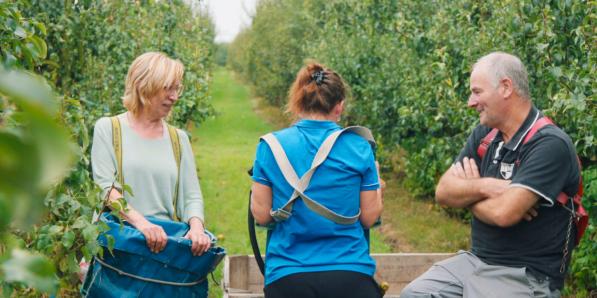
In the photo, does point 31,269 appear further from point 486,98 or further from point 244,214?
point 244,214

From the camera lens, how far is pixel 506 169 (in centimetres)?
400

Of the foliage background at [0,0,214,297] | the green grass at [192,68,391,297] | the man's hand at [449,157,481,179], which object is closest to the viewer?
the foliage background at [0,0,214,297]

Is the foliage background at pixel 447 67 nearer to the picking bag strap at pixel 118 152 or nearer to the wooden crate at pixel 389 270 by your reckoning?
the wooden crate at pixel 389 270

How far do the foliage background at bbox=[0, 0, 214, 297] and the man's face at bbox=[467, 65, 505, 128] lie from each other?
189 centimetres

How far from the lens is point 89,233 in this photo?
9.76 ft

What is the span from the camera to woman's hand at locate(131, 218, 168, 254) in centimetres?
366

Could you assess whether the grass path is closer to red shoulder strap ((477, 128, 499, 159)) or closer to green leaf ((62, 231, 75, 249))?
red shoulder strap ((477, 128, 499, 159))

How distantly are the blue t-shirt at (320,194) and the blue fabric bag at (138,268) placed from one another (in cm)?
46

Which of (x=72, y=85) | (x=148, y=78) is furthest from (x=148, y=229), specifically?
(x=72, y=85)

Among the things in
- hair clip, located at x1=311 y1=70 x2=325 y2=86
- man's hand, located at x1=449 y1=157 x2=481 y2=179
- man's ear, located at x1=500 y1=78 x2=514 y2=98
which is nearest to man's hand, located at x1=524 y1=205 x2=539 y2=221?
man's hand, located at x1=449 y1=157 x2=481 y2=179

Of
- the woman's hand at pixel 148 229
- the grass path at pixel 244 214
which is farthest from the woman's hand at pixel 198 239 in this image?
the grass path at pixel 244 214

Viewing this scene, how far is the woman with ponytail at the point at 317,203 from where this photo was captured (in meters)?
3.50

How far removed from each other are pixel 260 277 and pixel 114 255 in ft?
5.21

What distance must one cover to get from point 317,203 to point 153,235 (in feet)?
2.59
